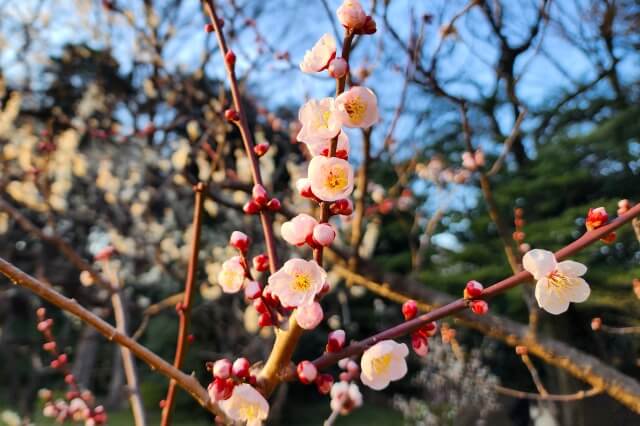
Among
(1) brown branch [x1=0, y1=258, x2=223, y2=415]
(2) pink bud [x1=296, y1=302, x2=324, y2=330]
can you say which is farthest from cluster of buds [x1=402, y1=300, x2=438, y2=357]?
(1) brown branch [x1=0, y1=258, x2=223, y2=415]

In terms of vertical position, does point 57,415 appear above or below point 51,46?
below

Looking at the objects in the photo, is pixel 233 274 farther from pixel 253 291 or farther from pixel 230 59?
pixel 230 59

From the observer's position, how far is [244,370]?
19.5 inches

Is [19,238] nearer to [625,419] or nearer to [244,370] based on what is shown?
[625,419]

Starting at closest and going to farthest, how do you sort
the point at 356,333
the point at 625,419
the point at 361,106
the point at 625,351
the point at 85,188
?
the point at 361,106 → the point at 625,419 → the point at 625,351 → the point at 85,188 → the point at 356,333

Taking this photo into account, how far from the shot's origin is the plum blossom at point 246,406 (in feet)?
1.58

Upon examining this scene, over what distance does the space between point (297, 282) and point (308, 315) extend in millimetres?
39

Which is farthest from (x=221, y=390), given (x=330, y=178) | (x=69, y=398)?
(x=69, y=398)

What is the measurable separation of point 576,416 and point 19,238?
25.1 feet

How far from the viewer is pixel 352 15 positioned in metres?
0.49

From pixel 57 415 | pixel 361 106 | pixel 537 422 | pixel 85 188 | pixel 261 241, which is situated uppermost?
pixel 85 188

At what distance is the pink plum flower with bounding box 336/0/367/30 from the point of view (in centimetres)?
49

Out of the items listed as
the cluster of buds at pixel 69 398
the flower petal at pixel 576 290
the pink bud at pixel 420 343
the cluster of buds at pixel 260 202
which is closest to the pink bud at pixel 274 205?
the cluster of buds at pixel 260 202

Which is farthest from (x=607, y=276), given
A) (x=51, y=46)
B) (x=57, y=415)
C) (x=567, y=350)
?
(x=51, y=46)
